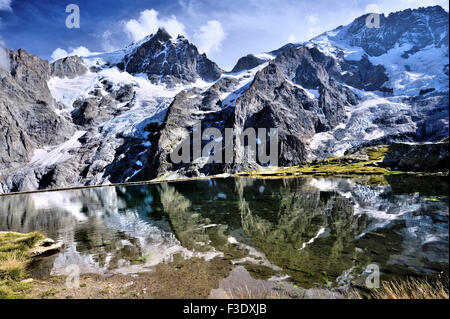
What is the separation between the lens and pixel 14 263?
19.8 m

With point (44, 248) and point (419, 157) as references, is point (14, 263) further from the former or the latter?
point (419, 157)

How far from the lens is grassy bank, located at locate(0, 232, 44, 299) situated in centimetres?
1534

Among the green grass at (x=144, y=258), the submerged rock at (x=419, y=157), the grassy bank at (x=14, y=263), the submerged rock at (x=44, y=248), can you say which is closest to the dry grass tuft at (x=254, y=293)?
the green grass at (x=144, y=258)

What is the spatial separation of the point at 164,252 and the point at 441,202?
3612 cm

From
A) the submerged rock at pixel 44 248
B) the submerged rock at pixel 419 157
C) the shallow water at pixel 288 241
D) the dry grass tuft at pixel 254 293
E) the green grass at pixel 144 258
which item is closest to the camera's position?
the dry grass tuft at pixel 254 293

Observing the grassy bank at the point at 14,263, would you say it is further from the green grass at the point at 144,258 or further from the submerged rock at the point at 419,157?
the submerged rock at the point at 419,157

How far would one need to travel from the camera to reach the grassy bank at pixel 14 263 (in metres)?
15.3

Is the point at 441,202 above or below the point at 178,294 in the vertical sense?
above

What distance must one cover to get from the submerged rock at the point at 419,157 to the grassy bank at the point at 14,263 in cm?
9335

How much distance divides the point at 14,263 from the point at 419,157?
10325cm
